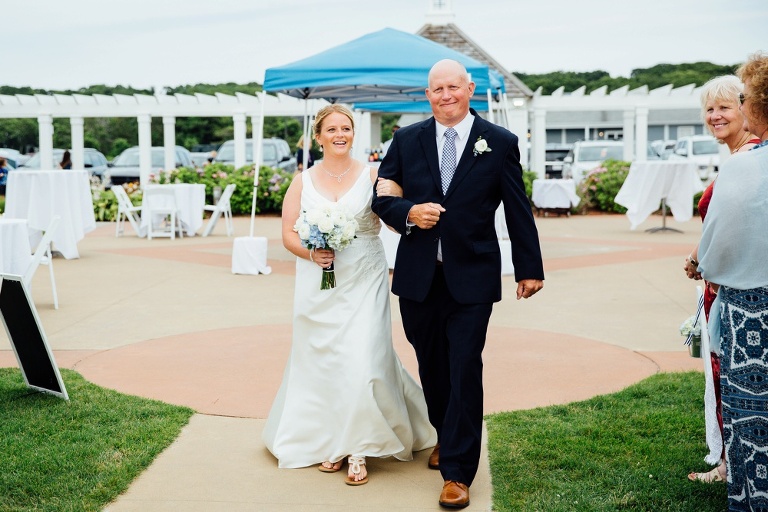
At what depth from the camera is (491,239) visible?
423 cm

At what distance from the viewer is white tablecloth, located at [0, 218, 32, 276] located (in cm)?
809

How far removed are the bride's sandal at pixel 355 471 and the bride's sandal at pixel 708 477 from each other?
1.52 meters

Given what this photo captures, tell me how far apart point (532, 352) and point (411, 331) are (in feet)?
10.1

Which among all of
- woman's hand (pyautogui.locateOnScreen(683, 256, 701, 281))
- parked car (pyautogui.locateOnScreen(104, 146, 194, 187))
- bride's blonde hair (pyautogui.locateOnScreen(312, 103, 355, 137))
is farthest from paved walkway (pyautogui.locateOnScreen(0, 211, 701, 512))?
parked car (pyautogui.locateOnScreen(104, 146, 194, 187))

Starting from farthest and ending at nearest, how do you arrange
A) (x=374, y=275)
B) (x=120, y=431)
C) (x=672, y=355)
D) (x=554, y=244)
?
1. (x=554, y=244)
2. (x=672, y=355)
3. (x=120, y=431)
4. (x=374, y=275)

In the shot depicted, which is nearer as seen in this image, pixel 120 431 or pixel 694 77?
pixel 120 431

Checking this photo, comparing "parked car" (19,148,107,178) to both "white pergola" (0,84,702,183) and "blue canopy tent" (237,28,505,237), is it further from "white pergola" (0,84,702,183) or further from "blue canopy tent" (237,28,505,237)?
"blue canopy tent" (237,28,505,237)

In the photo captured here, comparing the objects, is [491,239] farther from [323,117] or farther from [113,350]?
[113,350]

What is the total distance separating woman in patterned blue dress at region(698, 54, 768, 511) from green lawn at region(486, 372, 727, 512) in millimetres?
640

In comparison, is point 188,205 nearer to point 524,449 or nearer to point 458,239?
point 524,449

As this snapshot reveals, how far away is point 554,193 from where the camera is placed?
70.7 ft

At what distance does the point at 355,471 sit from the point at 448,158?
1528mm

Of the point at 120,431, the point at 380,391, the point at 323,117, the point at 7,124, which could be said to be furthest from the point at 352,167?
the point at 7,124

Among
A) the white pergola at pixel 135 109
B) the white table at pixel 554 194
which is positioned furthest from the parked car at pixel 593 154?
the white pergola at pixel 135 109
